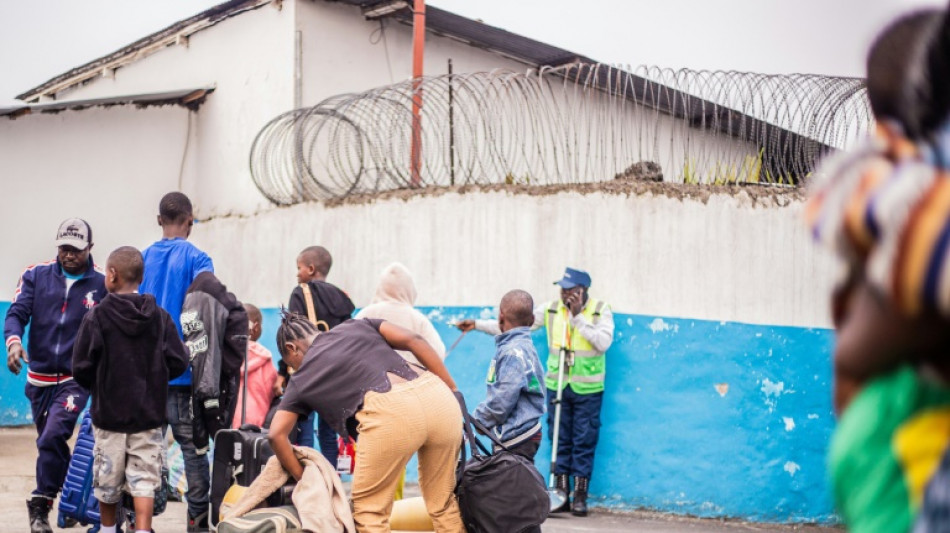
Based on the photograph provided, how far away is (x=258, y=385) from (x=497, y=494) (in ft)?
9.93

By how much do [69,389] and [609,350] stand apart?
4.34 meters

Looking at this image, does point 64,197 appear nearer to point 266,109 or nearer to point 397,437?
point 266,109

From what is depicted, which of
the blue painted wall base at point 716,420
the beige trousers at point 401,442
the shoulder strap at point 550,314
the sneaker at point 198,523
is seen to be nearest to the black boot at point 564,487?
the blue painted wall base at point 716,420

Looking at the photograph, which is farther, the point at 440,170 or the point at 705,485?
the point at 440,170

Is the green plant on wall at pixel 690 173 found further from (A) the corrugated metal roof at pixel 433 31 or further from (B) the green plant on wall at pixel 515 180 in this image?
(A) the corrugated metal roof at pixel 433 31

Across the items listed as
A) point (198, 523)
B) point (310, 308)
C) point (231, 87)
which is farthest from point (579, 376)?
point (231, 87)

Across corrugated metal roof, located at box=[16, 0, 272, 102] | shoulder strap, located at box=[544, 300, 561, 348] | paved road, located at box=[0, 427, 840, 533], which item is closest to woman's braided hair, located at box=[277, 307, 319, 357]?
paved road, located at box=[0, 427, 840, 533]

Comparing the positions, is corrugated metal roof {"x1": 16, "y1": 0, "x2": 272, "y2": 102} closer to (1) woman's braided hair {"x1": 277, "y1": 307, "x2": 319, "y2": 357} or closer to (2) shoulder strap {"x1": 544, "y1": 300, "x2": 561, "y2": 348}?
(2) shoulder strap {"x1": 544, "y1": 300, "x2": 561, "y2": 348}

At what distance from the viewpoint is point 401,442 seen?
5133 millimetres

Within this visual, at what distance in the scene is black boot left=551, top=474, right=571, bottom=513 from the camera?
9.13 meters

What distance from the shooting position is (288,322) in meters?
5.87

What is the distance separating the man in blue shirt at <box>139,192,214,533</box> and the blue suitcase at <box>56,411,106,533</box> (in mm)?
582

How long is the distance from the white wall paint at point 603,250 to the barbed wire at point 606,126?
39 cm

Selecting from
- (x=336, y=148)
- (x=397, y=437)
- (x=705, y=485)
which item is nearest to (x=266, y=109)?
(x=336, y=148)
